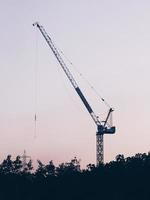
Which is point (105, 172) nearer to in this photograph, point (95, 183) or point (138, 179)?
point (95, 183)

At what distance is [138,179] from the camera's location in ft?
600

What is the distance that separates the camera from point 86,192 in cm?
19650

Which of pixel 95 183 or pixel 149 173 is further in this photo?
pixel 95 183

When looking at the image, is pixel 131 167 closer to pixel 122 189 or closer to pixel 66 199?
pixel 122 189

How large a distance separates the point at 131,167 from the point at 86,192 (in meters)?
19.8

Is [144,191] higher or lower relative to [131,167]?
lower

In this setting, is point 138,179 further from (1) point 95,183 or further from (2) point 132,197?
(1) point 95,183

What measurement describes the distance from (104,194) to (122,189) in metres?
8.03

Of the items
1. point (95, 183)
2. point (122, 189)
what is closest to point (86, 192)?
point (95, 183)

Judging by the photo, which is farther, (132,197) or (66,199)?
(66,199)

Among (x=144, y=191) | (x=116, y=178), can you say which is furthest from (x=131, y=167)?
(x=144, y=191)

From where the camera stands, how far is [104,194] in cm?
18875

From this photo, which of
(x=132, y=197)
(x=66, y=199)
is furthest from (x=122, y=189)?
(x=66, y=199)

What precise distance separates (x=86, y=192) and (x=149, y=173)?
2844cm
